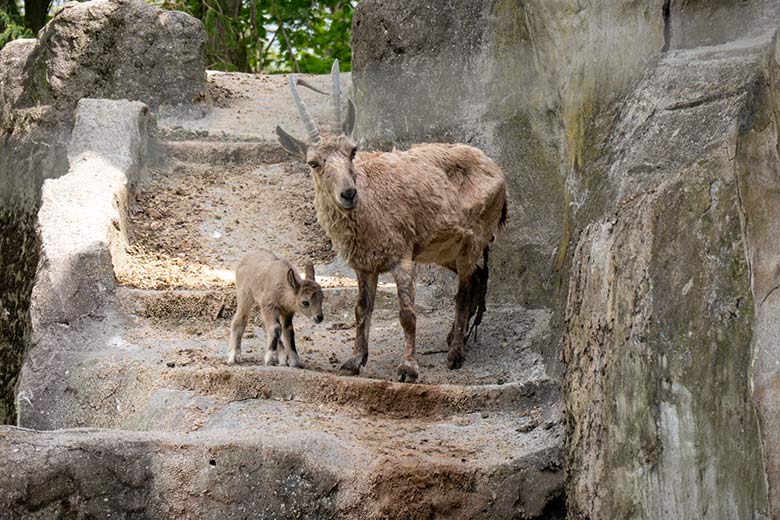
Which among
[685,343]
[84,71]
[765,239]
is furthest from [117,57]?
[765,239]

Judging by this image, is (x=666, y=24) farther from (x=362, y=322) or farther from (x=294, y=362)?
(x=294, y=362)

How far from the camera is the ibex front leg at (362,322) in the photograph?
7828 mm

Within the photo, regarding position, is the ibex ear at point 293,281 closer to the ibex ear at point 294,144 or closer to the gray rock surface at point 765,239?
the ibex ear at point 294,144

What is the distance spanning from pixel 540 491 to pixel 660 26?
3.22 meters

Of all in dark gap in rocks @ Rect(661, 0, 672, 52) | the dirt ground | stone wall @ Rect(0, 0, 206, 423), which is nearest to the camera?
dark gap in rocks @ Rect(661, 0, 672, 52)

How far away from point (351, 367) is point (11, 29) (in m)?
10.7

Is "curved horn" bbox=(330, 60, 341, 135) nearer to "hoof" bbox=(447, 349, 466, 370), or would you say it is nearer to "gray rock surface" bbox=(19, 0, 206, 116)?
"hoof" bbox=(447, 349, 466, 370)

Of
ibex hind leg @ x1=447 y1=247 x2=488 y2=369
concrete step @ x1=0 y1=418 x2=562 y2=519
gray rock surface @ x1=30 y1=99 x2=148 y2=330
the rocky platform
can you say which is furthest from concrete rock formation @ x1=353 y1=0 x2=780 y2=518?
gray rock surface @ x1=30 y1=99 x2=148 y2=330

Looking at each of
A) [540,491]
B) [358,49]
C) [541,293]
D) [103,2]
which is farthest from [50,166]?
[540,491]

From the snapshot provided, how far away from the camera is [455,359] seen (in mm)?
8461

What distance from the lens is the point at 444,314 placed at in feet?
32.3

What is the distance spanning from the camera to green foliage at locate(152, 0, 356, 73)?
58.3ft

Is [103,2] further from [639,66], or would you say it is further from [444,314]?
[639,66]

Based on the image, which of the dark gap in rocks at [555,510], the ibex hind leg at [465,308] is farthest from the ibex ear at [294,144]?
the dark gap in rocks at [555,510]
